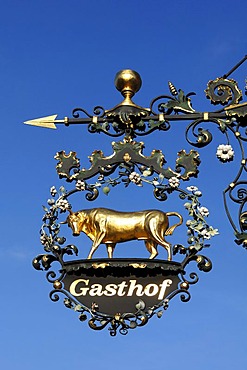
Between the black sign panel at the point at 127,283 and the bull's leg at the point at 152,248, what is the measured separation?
0.16 metres

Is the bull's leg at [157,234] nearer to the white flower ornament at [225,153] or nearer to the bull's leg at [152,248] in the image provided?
the bull's leg at [152,248]

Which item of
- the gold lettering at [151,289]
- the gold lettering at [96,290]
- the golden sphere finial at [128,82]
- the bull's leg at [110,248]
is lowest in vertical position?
the gold lettering at [96,290]

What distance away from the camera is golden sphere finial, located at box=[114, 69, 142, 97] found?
28.4 feet

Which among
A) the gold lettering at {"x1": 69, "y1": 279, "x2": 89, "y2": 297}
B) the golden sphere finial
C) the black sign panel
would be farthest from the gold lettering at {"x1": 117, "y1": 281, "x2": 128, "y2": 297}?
the golden sphere finial

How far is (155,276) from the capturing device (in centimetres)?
802

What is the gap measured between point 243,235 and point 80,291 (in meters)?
1.25

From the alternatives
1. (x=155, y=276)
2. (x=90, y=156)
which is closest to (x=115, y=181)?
(x=90, y=156)

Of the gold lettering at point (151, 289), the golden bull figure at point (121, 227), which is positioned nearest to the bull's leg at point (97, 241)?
the golden bull figure at point (121, 227)

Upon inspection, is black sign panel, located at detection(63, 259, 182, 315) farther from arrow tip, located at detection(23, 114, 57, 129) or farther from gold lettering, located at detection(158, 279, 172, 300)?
arrow tip, located at detection(23, 114, 57, 129)

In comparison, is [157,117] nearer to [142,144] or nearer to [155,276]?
[142,144]

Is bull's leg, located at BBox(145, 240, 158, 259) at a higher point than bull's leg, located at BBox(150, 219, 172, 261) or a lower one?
lower

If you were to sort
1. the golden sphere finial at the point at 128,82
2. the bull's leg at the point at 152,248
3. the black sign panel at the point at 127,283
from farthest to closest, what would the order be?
the golden sphere finial at the point at 128,82 < the bull's leg at the point at 152,248 < the black sign panel at the point at 127,283

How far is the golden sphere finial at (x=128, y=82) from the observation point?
341 inches

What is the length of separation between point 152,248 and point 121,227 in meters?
0.28
